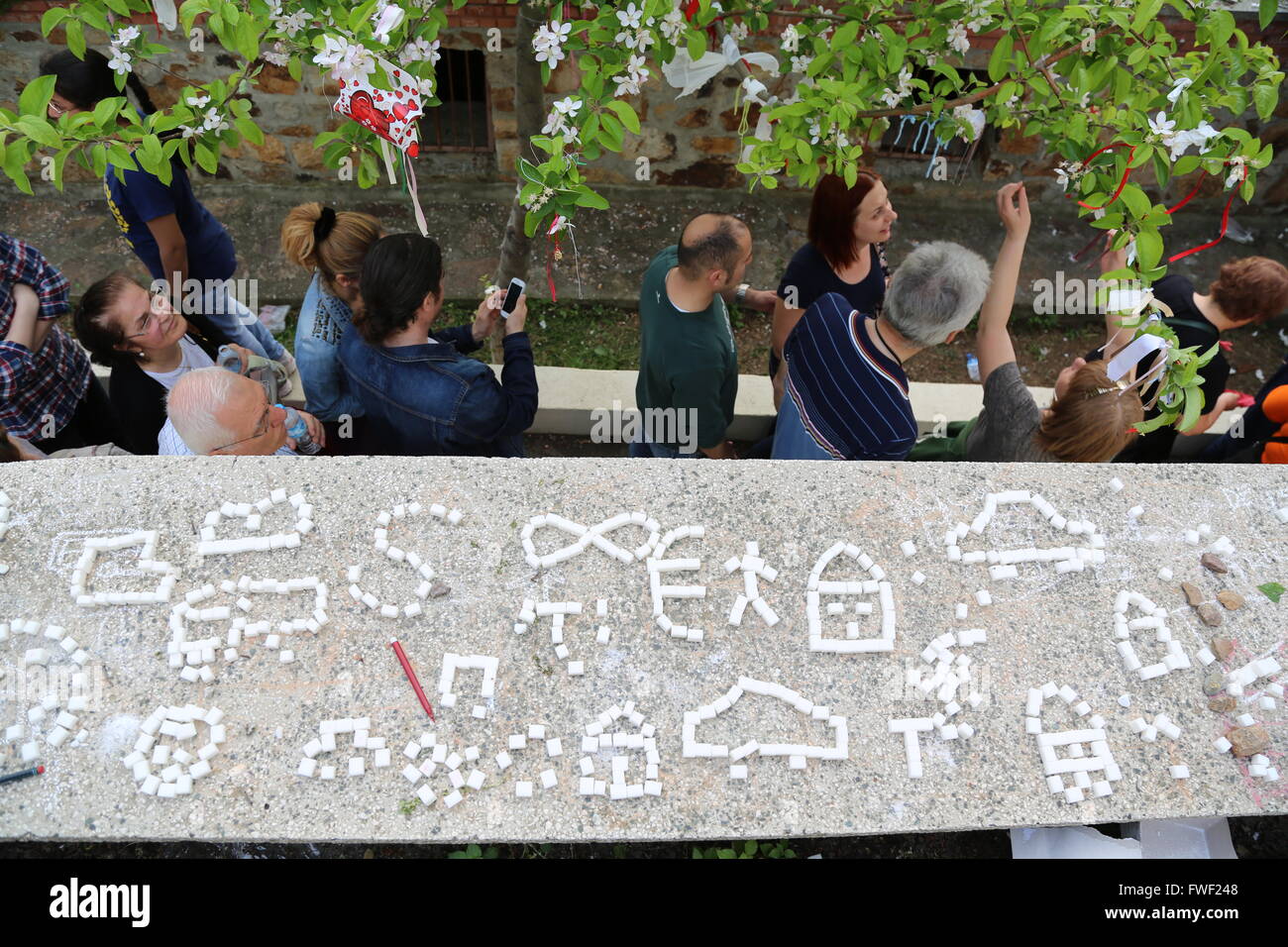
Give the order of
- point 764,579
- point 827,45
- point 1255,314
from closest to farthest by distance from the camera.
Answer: point 764,579 < point 827,45 < point 1255,314

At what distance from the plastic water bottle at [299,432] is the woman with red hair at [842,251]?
2173mm

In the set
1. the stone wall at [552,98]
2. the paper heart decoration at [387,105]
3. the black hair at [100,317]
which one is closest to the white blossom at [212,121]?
the paper heart decoration at [387,105]

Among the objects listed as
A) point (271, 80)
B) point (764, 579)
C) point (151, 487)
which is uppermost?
point (271, 80)

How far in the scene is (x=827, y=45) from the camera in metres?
2.63

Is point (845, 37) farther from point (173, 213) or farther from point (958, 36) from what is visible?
point (173, 213)

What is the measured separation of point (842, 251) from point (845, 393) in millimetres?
1067

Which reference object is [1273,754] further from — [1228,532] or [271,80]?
[271,80]

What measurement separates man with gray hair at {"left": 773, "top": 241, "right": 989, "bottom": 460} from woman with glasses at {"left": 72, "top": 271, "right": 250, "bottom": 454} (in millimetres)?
2408

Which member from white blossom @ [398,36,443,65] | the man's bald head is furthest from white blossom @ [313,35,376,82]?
the man's bald head

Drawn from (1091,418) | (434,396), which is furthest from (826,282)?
(434,396)

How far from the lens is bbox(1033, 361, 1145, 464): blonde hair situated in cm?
256

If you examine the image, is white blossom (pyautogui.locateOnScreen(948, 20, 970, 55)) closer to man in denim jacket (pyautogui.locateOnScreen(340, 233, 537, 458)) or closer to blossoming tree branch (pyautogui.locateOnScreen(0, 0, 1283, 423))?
blossoming tree branch (pyautogui.locateOnScreen(0, 0, 1283, 423))
